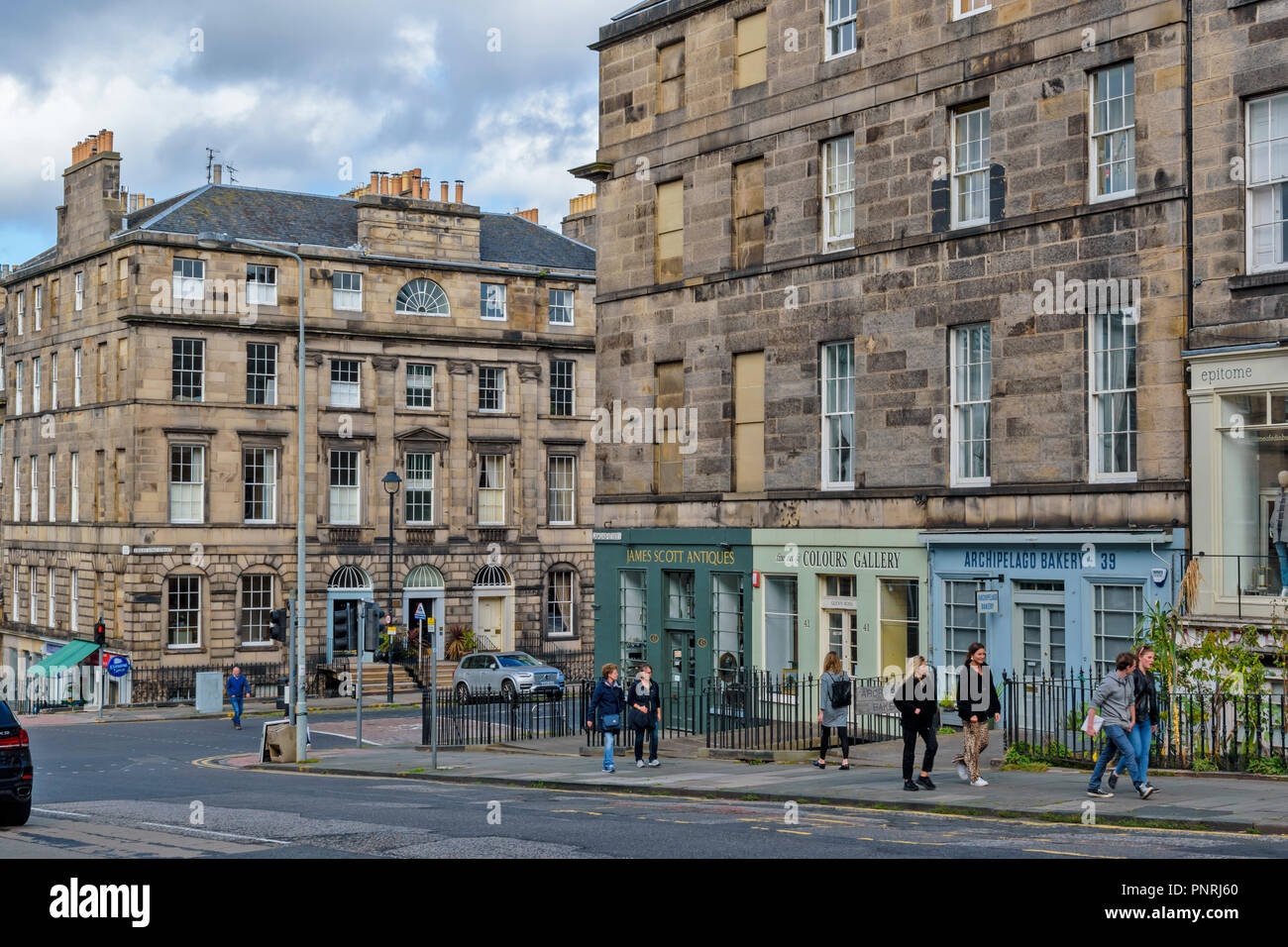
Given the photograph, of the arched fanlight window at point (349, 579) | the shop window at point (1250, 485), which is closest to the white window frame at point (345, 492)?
the arched fanlight window at point (349, 579)

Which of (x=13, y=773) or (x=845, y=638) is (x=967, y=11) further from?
(x=13, y=773)

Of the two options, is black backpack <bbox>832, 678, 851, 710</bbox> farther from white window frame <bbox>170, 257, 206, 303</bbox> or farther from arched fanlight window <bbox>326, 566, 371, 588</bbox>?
white window frame <bbox>170, 257, 206, 303</bbox>

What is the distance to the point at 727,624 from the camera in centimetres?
3238

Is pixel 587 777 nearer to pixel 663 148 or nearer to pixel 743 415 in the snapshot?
pixel 743 415

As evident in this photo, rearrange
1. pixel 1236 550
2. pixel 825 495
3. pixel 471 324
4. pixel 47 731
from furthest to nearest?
pixel 471 324 < pixel 47 731 < pixel 825 495 < pixel 1236 550

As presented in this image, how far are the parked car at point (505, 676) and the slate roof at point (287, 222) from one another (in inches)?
752

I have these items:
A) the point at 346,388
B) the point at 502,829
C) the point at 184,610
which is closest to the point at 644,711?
the point at 502,829

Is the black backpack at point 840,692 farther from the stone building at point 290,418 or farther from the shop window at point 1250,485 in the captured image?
the stone building at point 290,418

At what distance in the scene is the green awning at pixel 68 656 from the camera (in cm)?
5809

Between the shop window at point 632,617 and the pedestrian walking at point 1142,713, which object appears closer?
the pedestrian walking at point 1142,713

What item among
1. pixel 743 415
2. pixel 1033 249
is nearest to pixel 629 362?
pixel 743 415

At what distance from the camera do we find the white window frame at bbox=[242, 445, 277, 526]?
56188mm
